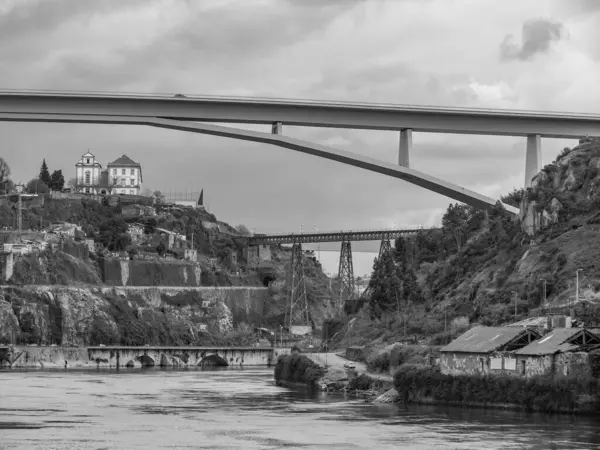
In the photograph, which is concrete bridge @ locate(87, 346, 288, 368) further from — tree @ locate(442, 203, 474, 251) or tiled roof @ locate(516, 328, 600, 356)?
tiled roof @ locate(516, 328, 600, 356)

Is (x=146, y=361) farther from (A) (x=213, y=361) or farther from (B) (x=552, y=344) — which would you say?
(B) (x=552, y=344)

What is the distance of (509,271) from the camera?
104062 mm

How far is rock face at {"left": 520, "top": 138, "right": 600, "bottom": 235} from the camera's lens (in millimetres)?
107312

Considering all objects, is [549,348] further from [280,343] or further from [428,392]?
[280,343]

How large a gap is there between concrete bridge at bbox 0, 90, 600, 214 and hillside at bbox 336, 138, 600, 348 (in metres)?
7.51

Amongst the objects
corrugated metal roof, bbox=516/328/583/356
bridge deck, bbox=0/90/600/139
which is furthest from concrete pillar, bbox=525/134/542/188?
corrugated metal roof, bbox=516/328/583/356

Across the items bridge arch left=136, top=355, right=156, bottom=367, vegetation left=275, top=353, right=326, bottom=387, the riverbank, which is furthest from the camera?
bridge arch left=136, top=355, right=156, bottom=367

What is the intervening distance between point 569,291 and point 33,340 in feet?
324

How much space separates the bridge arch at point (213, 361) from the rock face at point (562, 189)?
2772 inches

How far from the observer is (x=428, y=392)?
76.7 m

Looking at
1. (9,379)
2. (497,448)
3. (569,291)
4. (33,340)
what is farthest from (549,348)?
(33,340)

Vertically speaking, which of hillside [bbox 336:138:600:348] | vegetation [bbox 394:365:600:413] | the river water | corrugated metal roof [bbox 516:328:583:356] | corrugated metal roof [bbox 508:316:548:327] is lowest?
the river water

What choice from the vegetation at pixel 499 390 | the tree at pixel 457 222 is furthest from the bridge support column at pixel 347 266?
the vegetation at pixel 499 390

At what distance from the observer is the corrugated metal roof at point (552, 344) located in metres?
69.4
